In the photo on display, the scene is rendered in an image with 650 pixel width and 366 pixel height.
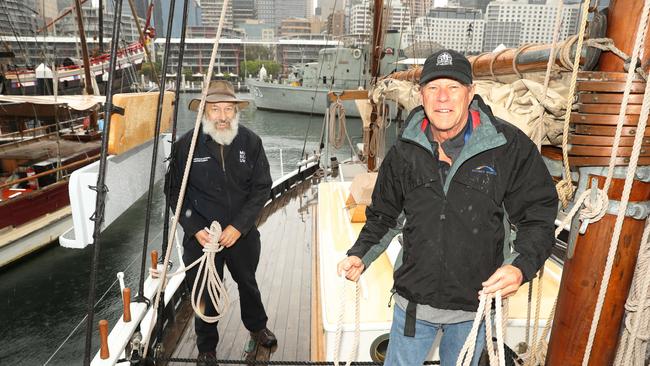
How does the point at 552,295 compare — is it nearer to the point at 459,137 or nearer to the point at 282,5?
the point at 459,137

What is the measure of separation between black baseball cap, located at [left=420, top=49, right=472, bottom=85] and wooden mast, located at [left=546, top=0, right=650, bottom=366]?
427 mm

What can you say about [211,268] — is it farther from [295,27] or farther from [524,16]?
[524,16]

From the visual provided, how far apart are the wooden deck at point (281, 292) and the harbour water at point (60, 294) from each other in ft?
6.21

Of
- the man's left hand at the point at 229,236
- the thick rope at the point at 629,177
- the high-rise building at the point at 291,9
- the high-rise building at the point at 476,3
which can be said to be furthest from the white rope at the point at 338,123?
the high-rise building at the point at 291,9

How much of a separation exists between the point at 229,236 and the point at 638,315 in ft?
6.68

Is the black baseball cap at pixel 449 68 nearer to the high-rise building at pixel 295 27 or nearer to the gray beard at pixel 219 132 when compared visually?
the gray beard at pixel 219 132

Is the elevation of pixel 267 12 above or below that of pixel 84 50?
above

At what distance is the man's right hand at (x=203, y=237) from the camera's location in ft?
8.58

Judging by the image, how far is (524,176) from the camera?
1328 millimetres

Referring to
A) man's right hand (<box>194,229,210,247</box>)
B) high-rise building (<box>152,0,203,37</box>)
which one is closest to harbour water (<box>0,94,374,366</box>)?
man's right hand (<box>194,229,210,247</box>)

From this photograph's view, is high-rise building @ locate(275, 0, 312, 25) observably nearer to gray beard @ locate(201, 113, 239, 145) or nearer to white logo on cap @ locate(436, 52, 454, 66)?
gray beard @ locate(201, 113, 239, 145)

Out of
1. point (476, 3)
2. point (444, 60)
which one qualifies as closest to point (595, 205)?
point (444, 60)

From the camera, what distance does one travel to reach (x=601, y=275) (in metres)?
1.41

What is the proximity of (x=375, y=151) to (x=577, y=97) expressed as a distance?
5.49m
